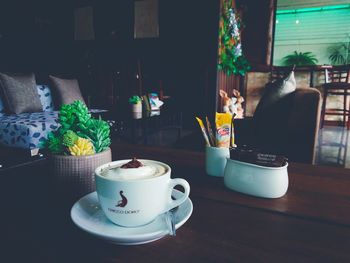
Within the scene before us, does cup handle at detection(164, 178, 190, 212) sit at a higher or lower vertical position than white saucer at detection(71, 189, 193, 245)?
higher

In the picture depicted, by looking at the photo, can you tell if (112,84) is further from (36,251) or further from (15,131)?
(36,251)

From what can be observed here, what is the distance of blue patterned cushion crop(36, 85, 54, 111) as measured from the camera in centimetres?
322

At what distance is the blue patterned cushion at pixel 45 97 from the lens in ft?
10.6

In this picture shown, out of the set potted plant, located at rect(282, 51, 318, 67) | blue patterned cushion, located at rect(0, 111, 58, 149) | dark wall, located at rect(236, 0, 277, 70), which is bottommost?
blue patterned cushion, located at rect(0, 111, 58, 149)

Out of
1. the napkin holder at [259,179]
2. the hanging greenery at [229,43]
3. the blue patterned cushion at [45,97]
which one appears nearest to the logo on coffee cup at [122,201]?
the napkin holder at [259,179]

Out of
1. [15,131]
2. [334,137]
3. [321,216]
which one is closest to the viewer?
[321,216]

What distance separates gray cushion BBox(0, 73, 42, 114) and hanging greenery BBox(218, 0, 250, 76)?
102 inches

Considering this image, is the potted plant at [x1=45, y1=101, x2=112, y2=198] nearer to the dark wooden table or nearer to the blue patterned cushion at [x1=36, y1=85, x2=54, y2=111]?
the dark wooden table

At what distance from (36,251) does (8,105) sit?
2906 millimetres

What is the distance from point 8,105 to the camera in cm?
281

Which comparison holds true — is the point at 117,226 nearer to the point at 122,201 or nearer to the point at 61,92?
the point at 122,201

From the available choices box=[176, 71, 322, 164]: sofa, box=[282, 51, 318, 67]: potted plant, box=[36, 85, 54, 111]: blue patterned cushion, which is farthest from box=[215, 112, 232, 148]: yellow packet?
box=[282, 51, 318, 67]: potted plant

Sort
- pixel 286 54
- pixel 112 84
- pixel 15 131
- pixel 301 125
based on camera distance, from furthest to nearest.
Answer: pixel 286 54 → pixel 112 84 → pixel 15 131 → pixel 301 125

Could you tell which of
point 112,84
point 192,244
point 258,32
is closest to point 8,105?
point 112,84
